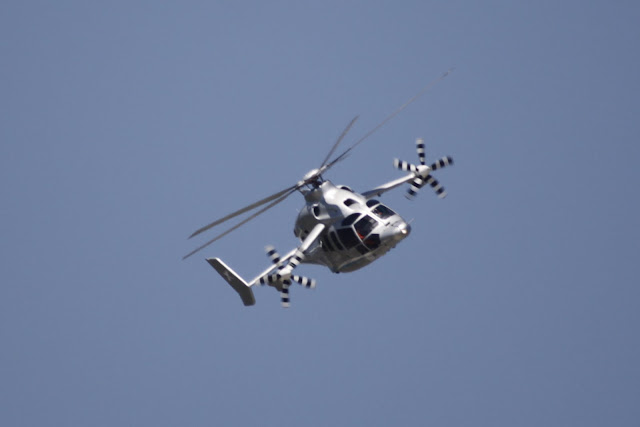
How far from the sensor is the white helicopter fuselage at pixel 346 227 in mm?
72188

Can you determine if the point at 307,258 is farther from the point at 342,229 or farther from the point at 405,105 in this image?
the point at 405,105

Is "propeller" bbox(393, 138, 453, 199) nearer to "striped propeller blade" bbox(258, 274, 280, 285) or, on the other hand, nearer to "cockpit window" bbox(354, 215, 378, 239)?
"cockpit window" bbox(354, 215, 378, 239)

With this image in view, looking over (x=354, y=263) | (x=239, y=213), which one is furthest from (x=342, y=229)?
(x=239, y=213)

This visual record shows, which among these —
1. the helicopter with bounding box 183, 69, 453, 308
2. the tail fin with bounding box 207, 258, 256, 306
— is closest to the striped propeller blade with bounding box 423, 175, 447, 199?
the helicopter with bounding box 183, 69, 453, 308

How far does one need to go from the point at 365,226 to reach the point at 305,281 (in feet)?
19.6

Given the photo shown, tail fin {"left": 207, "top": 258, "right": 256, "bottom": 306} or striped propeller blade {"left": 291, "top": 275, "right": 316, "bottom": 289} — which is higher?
tail fin {"left": 207, "top": 258, "right": 256, "bottom": 306}

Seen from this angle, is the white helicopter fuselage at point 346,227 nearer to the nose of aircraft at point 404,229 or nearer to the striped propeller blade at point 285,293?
the nose of aircraft at point 404,229

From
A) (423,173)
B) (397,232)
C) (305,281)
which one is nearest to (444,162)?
(423,173)

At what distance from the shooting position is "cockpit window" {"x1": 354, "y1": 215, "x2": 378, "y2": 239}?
238 ft

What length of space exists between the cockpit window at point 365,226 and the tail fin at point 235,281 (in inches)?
325

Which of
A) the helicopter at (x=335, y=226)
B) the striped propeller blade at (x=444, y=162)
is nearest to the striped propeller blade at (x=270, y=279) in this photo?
the helicopter at (x=335, y=226)

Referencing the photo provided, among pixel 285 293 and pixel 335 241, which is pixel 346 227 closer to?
pixel 335 241

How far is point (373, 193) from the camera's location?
76.9 metres

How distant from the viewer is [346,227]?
7319cm
